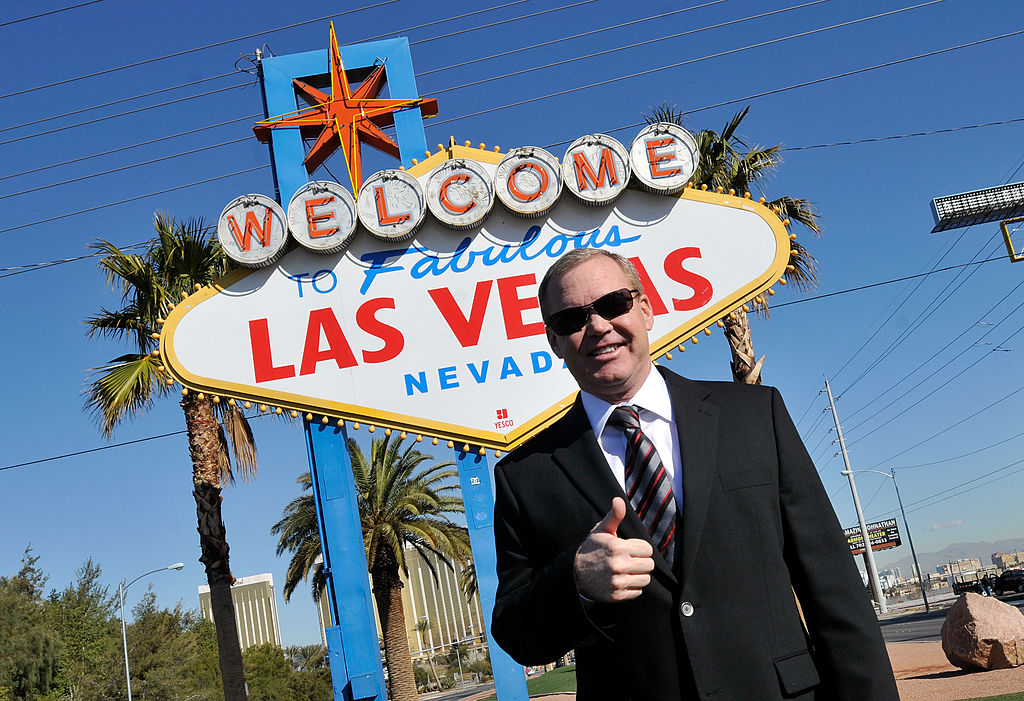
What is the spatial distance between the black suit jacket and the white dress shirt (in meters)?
0.05

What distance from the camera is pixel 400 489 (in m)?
24.4

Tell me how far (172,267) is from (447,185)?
9045 mm

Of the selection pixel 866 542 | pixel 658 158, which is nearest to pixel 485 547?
pixel 658 158

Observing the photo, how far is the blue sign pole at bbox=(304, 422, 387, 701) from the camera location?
28.6ft

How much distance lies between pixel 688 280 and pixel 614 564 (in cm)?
765

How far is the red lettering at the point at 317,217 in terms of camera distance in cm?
954

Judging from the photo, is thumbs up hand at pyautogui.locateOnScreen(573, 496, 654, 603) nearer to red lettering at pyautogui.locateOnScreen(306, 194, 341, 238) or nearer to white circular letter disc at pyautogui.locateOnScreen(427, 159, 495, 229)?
white circular letter disc at pyautogui.locateOnScreen(427, 159, 495, 229)

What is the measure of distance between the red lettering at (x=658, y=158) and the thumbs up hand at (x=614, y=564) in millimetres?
7917

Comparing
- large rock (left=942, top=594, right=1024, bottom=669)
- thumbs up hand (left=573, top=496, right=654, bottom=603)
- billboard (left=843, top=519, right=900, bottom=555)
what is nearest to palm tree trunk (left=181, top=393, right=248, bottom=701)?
large rock (left=942, top=594, right=1024, bottom=669)

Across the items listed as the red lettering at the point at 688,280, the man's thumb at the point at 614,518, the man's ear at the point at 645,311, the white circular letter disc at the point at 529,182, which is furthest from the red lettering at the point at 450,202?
the man's thumb at the point at 614,518

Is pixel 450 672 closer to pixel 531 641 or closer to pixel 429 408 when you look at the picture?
pixel 429 408

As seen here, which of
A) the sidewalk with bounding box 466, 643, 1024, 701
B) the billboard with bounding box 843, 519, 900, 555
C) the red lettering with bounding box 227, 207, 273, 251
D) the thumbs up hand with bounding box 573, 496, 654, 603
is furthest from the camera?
the billboard with bounding box 843, 519, 900, 555

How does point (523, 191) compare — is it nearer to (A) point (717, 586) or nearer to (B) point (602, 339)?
(B) point (602, 339)

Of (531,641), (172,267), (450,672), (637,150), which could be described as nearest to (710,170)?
(637,150)
